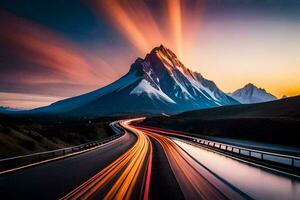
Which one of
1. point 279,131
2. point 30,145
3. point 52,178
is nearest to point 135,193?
point 52,178

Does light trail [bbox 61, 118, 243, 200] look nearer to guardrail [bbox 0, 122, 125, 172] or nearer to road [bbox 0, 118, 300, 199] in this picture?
road [bbox 0, 118, 300, 199]

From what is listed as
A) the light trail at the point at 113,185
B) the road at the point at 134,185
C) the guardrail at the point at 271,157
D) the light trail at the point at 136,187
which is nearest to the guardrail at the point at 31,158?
the road at the point at 134,185

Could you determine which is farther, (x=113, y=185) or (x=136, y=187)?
(x=113, y=185)

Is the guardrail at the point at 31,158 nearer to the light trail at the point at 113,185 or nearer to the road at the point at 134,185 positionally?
the road at the point at 134,185

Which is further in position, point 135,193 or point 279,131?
point 279,131

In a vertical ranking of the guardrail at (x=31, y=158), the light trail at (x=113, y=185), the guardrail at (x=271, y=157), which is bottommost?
the light trail at (x=113, y=185)

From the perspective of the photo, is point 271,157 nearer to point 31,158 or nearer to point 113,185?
point 31,158

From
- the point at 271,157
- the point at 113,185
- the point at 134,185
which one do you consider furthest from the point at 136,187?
the point at 271,157

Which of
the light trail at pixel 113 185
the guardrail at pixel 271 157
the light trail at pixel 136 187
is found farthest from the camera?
the guardrail at pixel 271 157

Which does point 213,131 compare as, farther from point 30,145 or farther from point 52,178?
point 52,178

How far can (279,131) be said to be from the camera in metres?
72.9

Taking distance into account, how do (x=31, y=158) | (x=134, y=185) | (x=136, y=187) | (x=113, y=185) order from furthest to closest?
(x=31, y=158) < (x=134, y=185) < (x=113, y=185) < (x=136, y=187)

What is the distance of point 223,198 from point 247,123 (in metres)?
78.1

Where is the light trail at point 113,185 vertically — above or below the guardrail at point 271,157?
below
